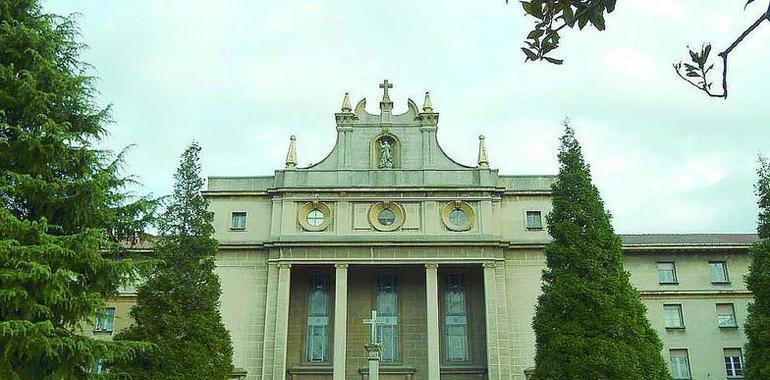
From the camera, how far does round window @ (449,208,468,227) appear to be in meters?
35.9

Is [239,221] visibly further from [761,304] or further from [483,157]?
[761,304]

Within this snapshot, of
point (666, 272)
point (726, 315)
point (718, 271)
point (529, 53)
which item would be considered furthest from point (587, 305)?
point (529, 53)

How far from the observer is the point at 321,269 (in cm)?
3647

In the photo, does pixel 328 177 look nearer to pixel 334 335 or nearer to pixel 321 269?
pixel 321 269

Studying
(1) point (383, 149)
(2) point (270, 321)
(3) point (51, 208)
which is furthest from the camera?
(1) point (383, 149)

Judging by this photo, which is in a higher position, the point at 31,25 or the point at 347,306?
the point at 31,25

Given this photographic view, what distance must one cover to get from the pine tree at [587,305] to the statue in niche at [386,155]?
436 inches

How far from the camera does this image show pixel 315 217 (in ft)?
119

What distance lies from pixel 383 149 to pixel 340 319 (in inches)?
362

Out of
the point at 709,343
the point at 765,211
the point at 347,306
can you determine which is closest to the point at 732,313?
the point at 709,343

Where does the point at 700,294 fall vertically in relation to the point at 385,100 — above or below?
below

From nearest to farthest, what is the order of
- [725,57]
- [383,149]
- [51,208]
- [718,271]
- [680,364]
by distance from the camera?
[725,57]
[51,208]
[680,364]
[718,271]
[383,149]

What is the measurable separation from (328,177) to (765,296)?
64.8ft

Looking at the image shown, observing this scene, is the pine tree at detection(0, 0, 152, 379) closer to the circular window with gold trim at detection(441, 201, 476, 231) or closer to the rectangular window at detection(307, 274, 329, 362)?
the rectangular window at detection(307, 274, 329, 362)
